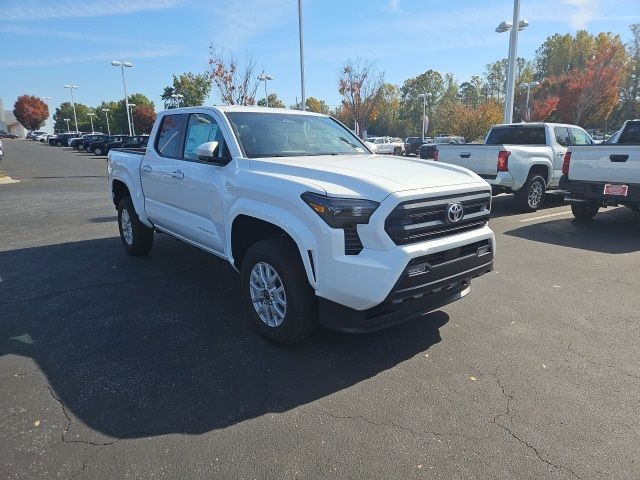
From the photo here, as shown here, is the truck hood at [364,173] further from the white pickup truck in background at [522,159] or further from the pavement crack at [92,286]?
the white pickup truck in background at [522,159]

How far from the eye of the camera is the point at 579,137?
11492 mm

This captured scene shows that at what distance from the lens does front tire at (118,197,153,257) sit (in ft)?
20.5

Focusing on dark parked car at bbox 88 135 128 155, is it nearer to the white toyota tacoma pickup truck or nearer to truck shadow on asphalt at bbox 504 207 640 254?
truck shadow on asphalt at bbox 504 207 640 254

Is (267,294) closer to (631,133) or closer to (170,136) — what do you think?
(170,136)

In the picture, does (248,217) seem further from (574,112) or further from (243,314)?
(574,112)

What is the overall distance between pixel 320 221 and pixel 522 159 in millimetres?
7937

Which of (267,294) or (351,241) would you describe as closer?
(351,241)

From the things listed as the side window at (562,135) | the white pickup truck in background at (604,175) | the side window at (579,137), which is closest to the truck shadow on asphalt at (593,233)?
the white pickup truck in background at (604,175)

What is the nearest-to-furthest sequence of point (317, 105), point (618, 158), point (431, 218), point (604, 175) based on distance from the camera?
point (431, 218) < point (618, 158) < point (604, 175) < point (317, 105)

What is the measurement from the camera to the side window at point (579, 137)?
11289 millimetres

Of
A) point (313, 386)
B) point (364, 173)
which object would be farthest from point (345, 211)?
point (313, 386)

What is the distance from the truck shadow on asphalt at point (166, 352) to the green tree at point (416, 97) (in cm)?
8315

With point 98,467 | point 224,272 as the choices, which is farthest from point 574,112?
point 98,467

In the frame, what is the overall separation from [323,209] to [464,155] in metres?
7.81
